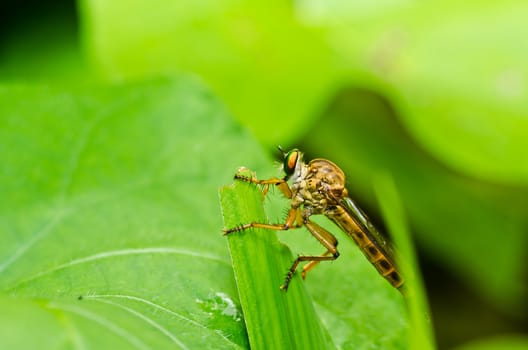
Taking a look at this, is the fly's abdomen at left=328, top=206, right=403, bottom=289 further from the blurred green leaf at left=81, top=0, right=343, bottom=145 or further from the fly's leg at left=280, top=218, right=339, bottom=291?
the blurred green leaf at left=81, top=0, right=343, bottom=145

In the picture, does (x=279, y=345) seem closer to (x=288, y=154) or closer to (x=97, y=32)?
(x=288, y=154)

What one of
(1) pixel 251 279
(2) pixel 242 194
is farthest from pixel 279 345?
(2) pixel 242 194

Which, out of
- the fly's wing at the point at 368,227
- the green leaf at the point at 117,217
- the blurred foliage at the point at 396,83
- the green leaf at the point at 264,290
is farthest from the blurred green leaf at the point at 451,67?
the green leaf at the point at 264,290

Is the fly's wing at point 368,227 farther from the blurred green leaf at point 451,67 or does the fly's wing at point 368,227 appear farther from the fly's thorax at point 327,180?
the blurred green leaf at point 451,67

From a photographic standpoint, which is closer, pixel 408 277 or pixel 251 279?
pixel 408 277

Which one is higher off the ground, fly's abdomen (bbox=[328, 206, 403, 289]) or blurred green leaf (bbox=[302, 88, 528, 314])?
blurred green leaf (bbox=[302, 88, 528, 314])

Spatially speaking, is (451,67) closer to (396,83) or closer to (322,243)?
(396,83)

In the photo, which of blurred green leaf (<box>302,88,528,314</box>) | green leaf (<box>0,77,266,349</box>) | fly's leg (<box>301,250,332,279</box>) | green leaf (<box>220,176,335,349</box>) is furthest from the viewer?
blurred green leaf (<box>302,88,528,314</box>)

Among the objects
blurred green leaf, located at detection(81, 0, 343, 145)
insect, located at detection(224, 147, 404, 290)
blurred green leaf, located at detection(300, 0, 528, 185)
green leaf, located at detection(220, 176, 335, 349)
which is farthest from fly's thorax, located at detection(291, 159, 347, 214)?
blurred green leaf, located at detection(300, 0, 528, 185)
